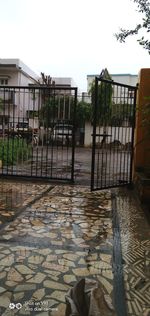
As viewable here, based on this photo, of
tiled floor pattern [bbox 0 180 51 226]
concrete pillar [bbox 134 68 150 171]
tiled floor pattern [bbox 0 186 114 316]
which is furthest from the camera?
concrete pillar [bbox 134 68 150 171]

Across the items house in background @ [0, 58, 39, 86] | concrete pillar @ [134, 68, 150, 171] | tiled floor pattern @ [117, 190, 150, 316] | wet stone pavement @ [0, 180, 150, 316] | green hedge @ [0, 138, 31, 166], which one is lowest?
tiled floor pattern @ [117, 190, 150, 316]

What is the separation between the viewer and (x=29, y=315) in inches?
78.3

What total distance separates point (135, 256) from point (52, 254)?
81 centimetres

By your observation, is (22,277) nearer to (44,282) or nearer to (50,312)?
(44,282)

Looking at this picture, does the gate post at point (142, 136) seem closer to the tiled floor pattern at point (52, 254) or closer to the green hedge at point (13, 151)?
the tiled floor pattern at point (52, 254)

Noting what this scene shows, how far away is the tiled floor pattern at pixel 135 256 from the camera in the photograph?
2.21 m

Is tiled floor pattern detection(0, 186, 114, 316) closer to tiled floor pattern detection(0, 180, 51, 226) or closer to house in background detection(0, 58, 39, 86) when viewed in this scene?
tiled floor pattern detection(0, 180, 51, 226)

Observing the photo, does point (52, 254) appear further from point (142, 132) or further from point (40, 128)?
point (40, 128)

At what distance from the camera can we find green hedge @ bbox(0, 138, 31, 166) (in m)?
8.66

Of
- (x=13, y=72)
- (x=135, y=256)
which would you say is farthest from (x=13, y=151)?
(x=13, y=72)

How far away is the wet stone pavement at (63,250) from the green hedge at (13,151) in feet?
11.7

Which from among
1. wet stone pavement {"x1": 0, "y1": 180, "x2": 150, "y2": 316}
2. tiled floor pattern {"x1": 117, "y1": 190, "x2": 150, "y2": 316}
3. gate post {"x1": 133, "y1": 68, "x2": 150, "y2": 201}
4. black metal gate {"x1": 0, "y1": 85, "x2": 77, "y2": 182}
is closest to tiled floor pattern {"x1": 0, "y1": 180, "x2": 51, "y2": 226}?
wet stone pavement {"x1": 0, "y1": 180, "x2": 150, "y2": 316}

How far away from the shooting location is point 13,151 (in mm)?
9164

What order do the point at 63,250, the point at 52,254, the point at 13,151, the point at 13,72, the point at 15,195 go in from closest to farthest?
the point at 52,254 < the point at 63,250 < the point at 15,195 < the point at 13,151 < the point at 13,72
